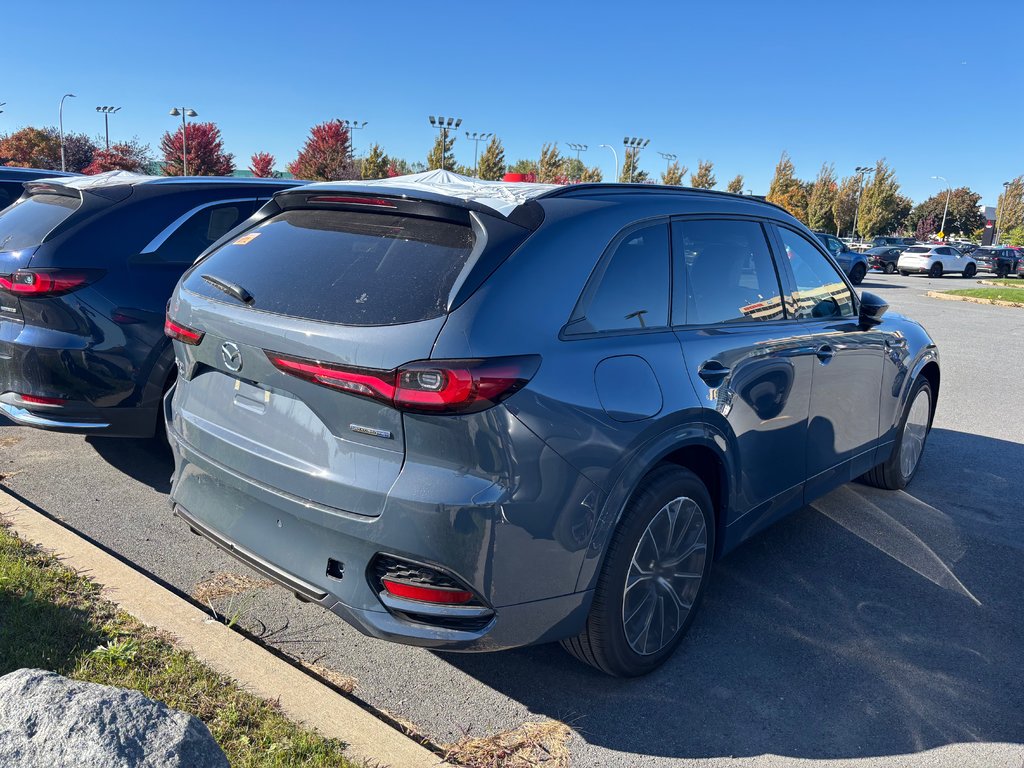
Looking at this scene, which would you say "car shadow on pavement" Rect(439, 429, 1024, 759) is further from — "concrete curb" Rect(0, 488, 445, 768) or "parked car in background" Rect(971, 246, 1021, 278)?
"parked car in background" Rect(971, 246, 1021, 278)

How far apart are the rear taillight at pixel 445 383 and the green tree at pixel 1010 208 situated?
9451 centimetres

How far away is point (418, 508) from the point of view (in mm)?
2475

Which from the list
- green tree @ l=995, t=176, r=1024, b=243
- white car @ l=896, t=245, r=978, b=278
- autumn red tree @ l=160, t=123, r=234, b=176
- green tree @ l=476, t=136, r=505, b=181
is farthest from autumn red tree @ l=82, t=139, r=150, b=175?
green tree @ l=995, t=176, r=1024, b=243

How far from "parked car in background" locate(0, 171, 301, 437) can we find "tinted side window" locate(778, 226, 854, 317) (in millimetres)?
3363

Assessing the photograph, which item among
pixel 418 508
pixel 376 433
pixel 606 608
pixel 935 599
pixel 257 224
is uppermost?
pixel 257 224

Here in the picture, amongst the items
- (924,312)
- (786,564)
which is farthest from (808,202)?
(786,564)

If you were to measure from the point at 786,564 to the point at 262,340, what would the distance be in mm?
2953

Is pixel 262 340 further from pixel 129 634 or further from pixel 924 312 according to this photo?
pixel 924 312

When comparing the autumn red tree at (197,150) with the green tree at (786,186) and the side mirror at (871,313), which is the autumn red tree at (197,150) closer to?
the green tree at (786,186)

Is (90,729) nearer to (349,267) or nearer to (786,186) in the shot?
(349,267)

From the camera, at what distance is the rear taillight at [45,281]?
14.4 ft

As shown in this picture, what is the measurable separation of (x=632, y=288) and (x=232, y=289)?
1458 millimetres

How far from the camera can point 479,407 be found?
245 centimetres

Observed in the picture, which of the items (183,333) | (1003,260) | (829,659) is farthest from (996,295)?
(183,333)
